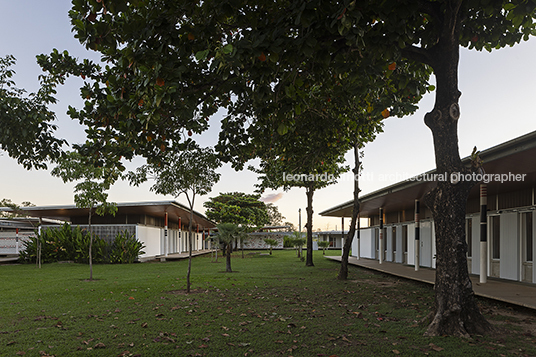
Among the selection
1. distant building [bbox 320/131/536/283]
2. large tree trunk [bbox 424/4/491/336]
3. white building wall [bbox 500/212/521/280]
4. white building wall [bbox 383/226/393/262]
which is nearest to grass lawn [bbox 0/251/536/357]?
large tree trunk [bbox 424/4/491/336]

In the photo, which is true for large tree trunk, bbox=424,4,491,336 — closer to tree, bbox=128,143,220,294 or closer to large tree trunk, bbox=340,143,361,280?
tree, bbox=128,143,220,294

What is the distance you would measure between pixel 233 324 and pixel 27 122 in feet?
16.1

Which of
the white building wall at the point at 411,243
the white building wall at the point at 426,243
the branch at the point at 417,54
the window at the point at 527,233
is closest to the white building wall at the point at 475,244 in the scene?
the window at the point at 527,233

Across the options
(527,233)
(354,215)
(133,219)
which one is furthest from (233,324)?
(133,219)

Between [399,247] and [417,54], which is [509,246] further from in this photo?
[399,247]

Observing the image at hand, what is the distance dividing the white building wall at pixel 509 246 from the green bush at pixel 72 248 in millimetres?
19154

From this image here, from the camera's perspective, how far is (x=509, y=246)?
12250 millimetres

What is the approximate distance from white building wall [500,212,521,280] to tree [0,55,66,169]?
41.5ft

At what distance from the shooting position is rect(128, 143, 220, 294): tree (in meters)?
11.5

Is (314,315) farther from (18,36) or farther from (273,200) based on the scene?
(273,200)

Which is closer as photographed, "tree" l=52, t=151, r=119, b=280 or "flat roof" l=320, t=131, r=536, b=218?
"flat roof" l=320, t=131, r=536, b=218

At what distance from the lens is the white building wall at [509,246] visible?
12.0 meters

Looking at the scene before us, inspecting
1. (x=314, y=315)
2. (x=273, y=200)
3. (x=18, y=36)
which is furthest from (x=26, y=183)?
(x=273, y=200)

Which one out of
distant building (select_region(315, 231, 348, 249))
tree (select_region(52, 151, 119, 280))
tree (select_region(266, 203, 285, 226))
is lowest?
distant building (select_region(315, 231, 348, 249))
